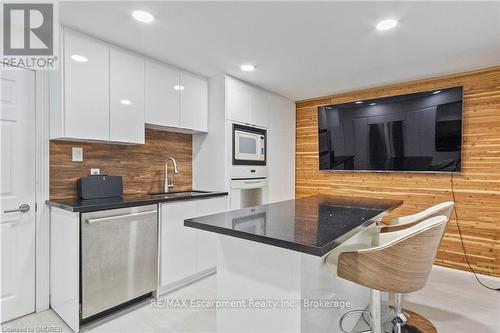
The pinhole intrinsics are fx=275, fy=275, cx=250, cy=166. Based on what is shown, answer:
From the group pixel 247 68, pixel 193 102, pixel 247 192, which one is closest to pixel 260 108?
pixel 247 68

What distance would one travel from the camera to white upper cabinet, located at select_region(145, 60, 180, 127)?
276cm

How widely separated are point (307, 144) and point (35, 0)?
3.61 metres

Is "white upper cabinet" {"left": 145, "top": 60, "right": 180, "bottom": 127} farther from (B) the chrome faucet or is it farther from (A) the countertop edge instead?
(A) the countertop edge

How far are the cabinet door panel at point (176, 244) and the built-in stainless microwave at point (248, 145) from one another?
36.4 inches

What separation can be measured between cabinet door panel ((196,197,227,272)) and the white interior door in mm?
1411

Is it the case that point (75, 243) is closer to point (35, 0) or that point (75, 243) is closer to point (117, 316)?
point (117, 316)

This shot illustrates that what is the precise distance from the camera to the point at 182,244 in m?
2.74

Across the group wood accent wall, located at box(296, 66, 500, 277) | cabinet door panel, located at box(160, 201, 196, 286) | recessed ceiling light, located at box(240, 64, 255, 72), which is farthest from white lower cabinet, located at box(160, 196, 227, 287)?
wood accent wall, located at box(296, 66, 500, 277)

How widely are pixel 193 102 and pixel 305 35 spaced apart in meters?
1.49

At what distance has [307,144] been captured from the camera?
4.46 meters

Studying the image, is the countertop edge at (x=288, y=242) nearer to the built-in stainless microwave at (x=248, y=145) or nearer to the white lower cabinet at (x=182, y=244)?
the white lower cabinet at (x=182, y=244)

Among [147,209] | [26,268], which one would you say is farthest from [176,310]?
[26,268]

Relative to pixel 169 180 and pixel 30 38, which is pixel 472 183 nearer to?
pixel 169 180

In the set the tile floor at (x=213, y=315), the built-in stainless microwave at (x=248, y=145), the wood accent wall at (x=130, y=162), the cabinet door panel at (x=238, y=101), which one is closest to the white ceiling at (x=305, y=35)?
the cabinet door panel at (x=238, y=101)
